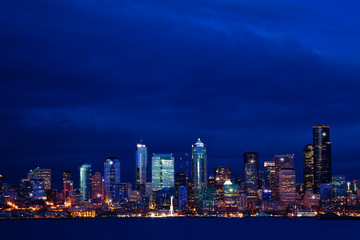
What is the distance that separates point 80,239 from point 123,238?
958 cm

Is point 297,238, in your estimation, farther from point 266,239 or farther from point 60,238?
point 60,238

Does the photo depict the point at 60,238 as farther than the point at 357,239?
Yes

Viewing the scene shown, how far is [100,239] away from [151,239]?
1117 cm

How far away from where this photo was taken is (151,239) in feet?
459

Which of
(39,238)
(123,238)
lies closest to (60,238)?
(39,238)

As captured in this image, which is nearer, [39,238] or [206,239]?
[206,239]

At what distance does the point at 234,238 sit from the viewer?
141m

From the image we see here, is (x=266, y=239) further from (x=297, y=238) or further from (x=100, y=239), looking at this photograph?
(x=100, y=239)

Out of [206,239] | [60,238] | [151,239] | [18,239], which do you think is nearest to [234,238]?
[206,239]

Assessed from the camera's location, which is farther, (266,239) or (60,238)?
(60,238)

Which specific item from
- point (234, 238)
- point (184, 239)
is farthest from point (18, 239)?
point (234, 238)

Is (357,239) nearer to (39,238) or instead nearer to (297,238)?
(297,238)

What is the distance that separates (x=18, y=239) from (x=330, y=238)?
231 ft

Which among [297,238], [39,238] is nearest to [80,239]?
[39,238]
